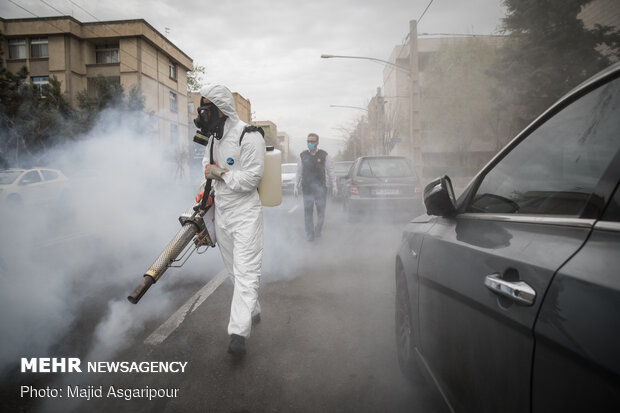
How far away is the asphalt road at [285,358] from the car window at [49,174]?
5.86 meters

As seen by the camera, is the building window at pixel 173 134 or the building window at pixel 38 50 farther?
the building window at pixel 38 50

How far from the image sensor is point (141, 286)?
2857 millimetres

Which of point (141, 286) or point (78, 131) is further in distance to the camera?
point (78, 131)

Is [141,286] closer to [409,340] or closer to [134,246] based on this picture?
[409,340]

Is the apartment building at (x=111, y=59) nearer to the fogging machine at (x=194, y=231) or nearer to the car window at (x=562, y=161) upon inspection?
the fogging machine at (x=194, y=231)

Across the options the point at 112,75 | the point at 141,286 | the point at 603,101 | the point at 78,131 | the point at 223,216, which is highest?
the point at 112,75

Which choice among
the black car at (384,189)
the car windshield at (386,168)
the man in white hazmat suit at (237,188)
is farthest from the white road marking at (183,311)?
the car windshield at (386,168)

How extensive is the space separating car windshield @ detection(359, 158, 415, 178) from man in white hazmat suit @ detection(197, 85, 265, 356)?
6.15 metres

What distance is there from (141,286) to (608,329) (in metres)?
2.81

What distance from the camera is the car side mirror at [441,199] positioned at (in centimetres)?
182

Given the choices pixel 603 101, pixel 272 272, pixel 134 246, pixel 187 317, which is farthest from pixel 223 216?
pixel 134 246

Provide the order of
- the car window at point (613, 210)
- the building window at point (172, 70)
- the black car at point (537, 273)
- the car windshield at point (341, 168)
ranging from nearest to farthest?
the black car at point (537, 273)
the car window at point (613, 210)
the car windshield at point (341, 168)
the building window at point (172, 70)

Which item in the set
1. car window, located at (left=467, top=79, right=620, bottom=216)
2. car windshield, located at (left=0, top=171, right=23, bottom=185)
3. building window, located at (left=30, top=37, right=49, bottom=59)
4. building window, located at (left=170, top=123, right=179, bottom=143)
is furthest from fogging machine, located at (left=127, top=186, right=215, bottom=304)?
building window, located at (left=30, top=37, right=49, bottom=59)

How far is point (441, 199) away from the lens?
6.00ft
